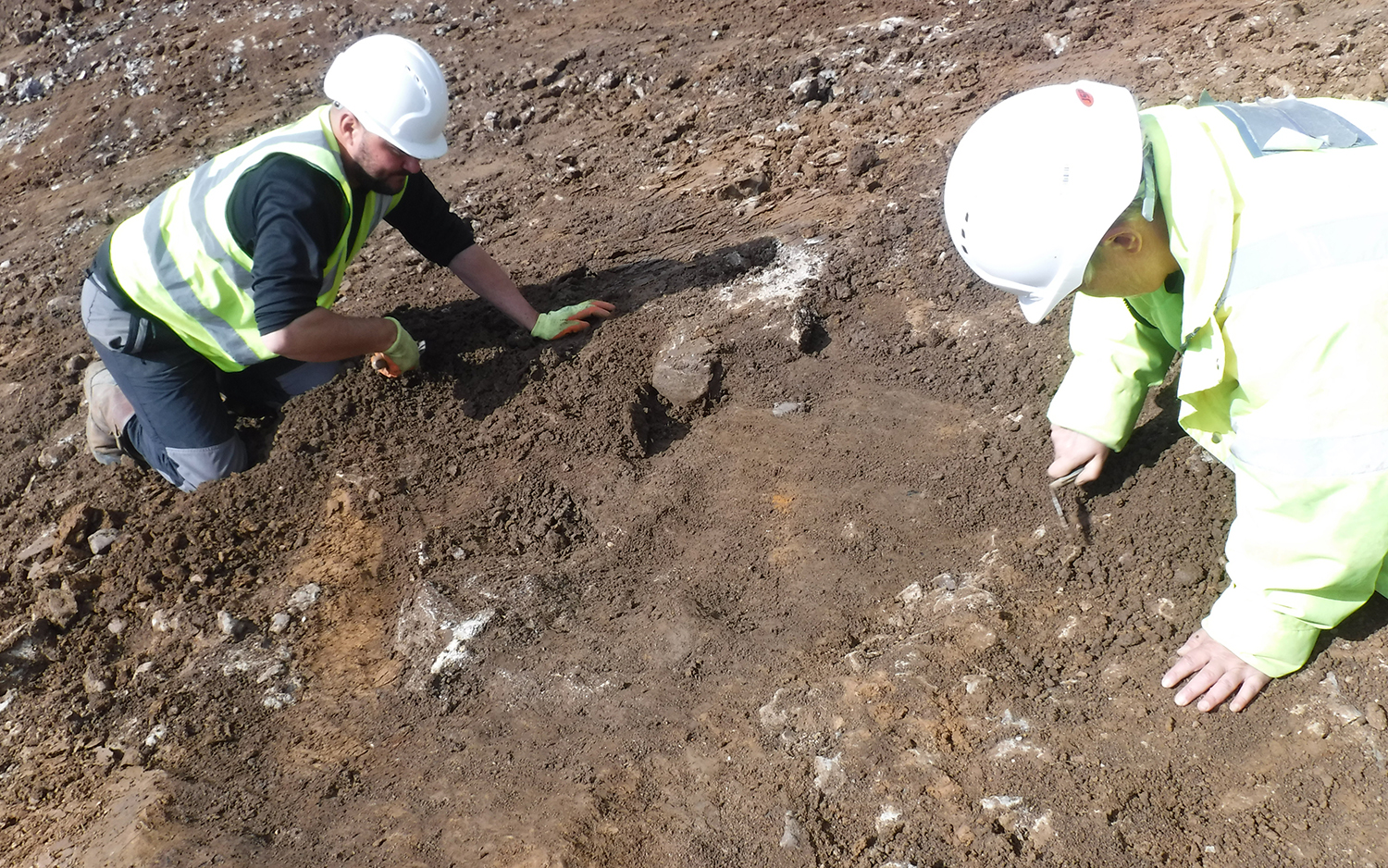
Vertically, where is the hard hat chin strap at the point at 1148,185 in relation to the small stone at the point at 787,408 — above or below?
above

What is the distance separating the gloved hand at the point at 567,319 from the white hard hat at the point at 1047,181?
2232 mm

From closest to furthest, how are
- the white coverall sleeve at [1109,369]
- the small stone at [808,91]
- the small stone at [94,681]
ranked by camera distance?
the white coverall sleeve at [1109,369], the small stone at [94,681], the small stone at [808,91]

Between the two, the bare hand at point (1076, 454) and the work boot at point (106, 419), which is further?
the work boot at point (106, 419)

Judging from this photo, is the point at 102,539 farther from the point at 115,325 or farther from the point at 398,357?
the point at 398,357

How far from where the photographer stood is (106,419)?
408cm

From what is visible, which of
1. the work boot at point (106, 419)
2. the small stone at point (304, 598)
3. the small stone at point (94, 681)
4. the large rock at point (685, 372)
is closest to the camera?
the small stone at point (94, 681)

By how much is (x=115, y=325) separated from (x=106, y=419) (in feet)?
1.59

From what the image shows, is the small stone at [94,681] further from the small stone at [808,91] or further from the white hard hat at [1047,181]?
the small stone at [808,91]

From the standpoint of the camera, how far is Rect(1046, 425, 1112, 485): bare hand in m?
2.95

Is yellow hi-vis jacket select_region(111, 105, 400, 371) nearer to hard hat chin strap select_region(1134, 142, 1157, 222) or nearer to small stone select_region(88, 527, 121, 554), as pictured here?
small stone select_region(88, 527, 121, 554)

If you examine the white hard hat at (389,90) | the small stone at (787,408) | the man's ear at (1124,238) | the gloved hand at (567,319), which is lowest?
the small stone at (787,408)

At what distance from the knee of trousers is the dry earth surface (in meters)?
0.12

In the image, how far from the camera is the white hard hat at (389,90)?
3.26 meters

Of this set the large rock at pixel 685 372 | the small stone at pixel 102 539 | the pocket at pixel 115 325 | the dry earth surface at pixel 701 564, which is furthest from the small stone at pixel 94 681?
the large rock at pixel 685 372
